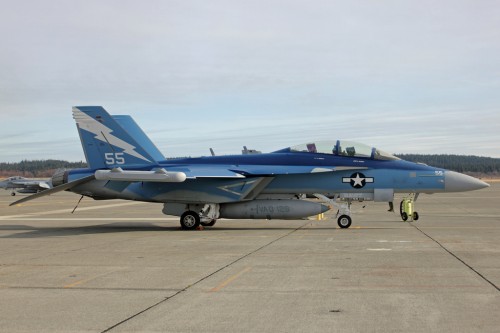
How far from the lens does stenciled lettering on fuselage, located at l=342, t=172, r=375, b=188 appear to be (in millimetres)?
18594

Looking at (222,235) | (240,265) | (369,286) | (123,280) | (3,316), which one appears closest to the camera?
(3,316)

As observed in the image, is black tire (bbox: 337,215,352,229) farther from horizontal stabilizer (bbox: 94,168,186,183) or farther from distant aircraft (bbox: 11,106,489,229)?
horizontal stabilizer (bbox: 94,168,186,183)

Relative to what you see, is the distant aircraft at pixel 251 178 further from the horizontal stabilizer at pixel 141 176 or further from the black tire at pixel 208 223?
the black tire at pixel 208 223

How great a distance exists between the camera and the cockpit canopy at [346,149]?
1873cm

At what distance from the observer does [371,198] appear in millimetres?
18812

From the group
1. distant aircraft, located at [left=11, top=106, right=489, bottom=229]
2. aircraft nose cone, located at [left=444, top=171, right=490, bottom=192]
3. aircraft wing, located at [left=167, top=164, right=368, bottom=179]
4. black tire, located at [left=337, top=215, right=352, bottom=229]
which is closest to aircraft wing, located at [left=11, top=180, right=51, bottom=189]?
distant aircraft, located at [left=11, top=106, right=489, bottom=229]

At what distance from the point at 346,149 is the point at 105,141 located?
8309 millimetres

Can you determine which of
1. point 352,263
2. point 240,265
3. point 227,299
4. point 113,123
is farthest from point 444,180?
point 227,299

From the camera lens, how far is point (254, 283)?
28.6ft

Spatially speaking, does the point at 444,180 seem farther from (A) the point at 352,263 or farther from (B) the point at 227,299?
(B) the point at 227,299

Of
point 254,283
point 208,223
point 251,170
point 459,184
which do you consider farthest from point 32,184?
point 254,283

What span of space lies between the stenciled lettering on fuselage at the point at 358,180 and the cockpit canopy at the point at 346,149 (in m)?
0.66

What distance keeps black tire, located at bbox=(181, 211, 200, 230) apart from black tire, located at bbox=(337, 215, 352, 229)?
479 cm

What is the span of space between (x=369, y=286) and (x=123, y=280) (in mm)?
3856
